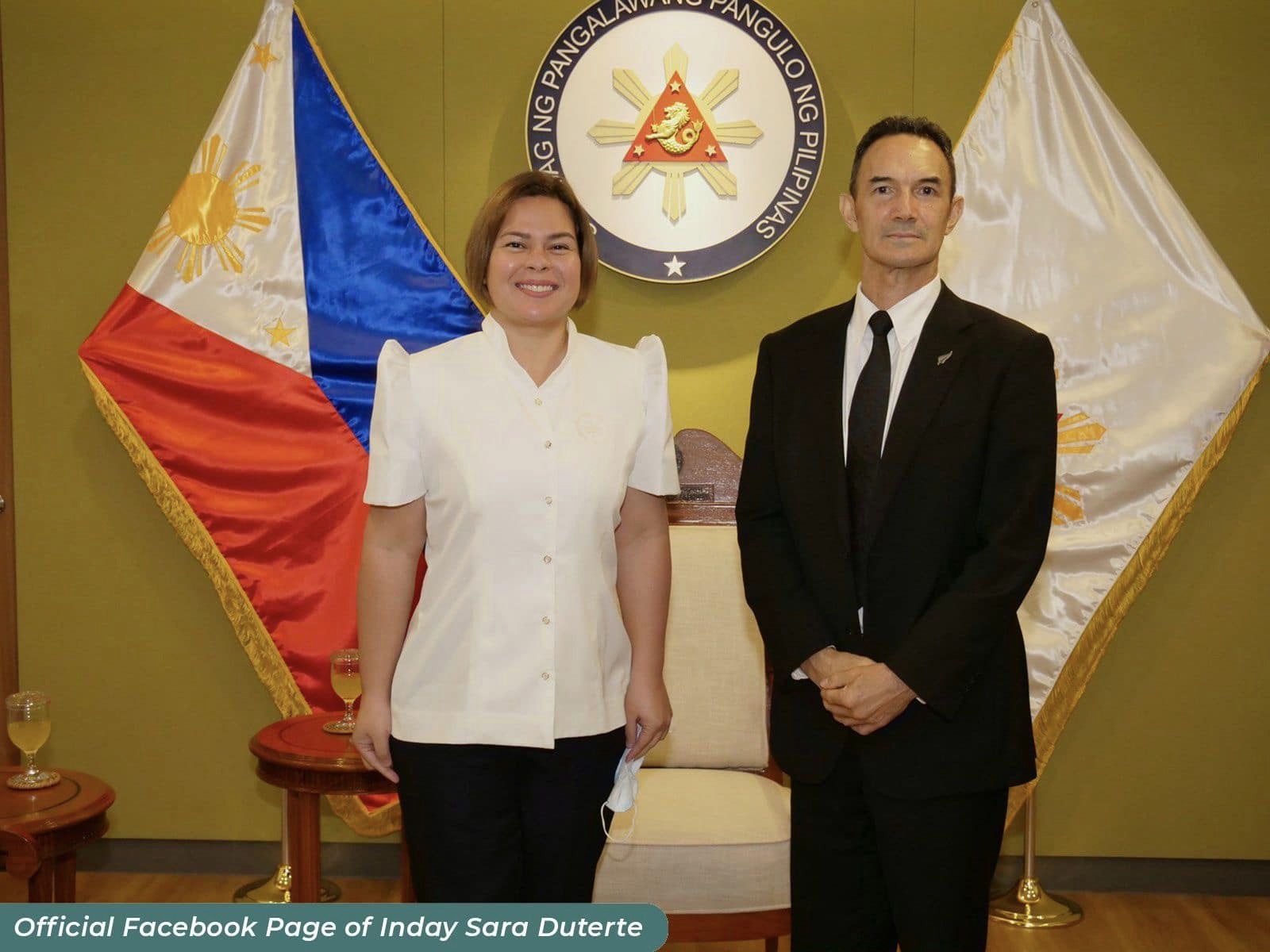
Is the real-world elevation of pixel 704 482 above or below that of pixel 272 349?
below

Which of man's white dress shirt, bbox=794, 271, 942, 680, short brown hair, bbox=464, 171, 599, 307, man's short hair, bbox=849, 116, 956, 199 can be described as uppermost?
man's short hair, bbox=849, 116, 956, 199

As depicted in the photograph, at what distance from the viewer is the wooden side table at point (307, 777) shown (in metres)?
2.46

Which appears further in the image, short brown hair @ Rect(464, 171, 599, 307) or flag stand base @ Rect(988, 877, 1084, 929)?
flag stand base @ Rect(988, 877, 1084, 929)

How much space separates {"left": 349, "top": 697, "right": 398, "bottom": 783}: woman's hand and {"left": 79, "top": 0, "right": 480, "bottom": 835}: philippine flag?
4.77 feet

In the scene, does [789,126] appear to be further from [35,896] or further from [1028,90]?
[35,896]

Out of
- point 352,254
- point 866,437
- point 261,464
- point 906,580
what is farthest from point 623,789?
point 352,254

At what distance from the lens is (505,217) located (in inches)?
68.0

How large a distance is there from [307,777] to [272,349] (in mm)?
1182

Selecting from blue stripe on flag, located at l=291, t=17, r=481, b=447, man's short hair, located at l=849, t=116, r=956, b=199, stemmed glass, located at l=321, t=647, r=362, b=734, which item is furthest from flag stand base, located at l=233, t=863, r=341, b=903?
man's short hair, located at l=849, t=116, r=956, b=199

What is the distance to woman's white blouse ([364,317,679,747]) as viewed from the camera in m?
1.62

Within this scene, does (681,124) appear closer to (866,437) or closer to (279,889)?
(866,437)

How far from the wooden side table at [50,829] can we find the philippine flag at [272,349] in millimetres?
732

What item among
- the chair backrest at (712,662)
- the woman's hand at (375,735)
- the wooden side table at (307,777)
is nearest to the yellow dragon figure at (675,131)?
the chair backrest at (712,662)

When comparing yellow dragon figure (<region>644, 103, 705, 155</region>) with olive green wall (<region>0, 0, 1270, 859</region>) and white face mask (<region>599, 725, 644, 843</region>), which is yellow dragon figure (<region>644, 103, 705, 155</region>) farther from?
white face mask (<region>599, 725, 644, 843</region>)
